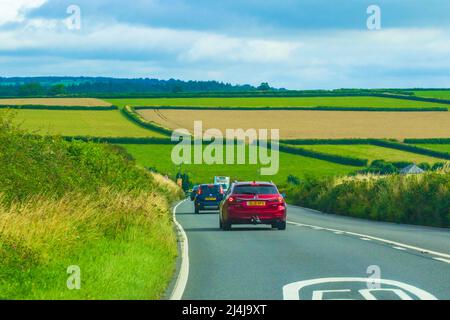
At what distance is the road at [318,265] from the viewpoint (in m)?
13.2

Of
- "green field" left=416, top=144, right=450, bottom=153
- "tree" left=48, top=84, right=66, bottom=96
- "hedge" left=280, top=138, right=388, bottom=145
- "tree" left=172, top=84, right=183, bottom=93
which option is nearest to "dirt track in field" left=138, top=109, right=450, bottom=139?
"hedge" left=280, top=138, right=388, bottom=145

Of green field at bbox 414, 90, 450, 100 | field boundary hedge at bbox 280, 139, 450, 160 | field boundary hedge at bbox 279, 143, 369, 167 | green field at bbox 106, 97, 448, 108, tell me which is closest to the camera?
field boundary hedge at bbox 279, 143, 369, 167

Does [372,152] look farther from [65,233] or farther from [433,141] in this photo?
[65,233]

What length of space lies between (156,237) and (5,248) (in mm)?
6235

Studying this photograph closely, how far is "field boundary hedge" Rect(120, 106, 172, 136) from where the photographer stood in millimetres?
115031

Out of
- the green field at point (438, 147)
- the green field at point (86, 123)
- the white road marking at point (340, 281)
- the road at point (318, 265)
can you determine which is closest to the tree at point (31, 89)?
the green field at point (86, 123)

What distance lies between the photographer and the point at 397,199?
38062 millimetres

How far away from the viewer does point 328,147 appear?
107 m

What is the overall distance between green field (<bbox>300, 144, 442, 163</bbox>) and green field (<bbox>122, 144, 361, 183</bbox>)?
2183 millimetres

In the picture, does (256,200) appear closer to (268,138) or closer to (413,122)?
(268,138)

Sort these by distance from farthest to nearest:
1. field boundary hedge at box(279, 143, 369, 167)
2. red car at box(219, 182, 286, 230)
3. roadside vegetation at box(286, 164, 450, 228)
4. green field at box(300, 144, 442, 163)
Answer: field boundary hedge at box(279, 143, 369, 167), green field at box(300, 144, 442, 163), roadside vegetation at box(286, 164, 450, 228), red car at box(219, 182, 286, 230)

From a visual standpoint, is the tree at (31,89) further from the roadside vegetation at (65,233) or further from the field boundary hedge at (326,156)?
the roadside vegetation at (65,233)

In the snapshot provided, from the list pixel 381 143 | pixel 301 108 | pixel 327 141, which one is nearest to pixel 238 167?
pixel 327 141

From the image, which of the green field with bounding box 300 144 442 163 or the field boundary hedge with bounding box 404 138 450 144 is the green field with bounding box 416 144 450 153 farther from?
the green field with bounding box 300 144 442 163
